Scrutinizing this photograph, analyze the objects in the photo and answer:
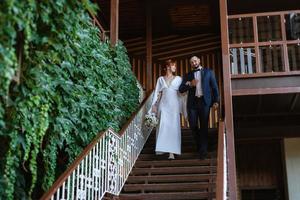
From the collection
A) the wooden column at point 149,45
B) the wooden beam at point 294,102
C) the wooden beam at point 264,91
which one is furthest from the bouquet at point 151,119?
the wooden column at point 149,45

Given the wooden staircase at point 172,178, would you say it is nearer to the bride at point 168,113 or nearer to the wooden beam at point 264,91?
the bride at point 168,113

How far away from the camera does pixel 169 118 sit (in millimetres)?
7758

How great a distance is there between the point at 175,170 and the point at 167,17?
4986 mm

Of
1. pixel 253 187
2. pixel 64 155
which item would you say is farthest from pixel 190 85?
pixel 253 187

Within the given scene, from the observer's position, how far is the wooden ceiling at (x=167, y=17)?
35.0 feet

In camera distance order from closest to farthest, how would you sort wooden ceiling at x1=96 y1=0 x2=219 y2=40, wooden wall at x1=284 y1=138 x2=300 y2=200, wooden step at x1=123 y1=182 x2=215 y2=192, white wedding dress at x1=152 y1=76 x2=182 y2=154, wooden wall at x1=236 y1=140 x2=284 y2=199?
wooden step at x1=123 y1=182 x2=215 y2=192 < white wedding dress at x1=152 y1=76 x2=182 y2=154 < wooden wall at x1=284 y1=138 x2=300 y2=200 < wooden wall at x1=236 y1=140 x2=284 y2=199 < wooden ceiling at x1=96 y1=0 x2=219 y2=40

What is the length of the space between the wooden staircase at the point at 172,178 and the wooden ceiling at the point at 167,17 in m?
3.92

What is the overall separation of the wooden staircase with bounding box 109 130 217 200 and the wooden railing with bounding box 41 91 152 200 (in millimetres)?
182

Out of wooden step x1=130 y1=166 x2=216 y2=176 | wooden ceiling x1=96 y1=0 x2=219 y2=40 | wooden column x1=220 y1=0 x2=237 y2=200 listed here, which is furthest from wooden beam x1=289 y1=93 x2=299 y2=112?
wooden ceiling x1=96 y1=0 x2=219 y2=40

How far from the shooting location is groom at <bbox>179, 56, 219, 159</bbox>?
7309 millimetres

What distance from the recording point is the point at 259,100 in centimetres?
836

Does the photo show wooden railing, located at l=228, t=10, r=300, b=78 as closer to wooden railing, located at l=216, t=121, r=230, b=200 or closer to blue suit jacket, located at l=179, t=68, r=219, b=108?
blue suit jacket, located at l=179, t=68, r=219, b=108

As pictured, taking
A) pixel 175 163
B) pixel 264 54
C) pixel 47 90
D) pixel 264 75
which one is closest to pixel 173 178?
pixel 175 163

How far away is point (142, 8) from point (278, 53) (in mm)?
3643
